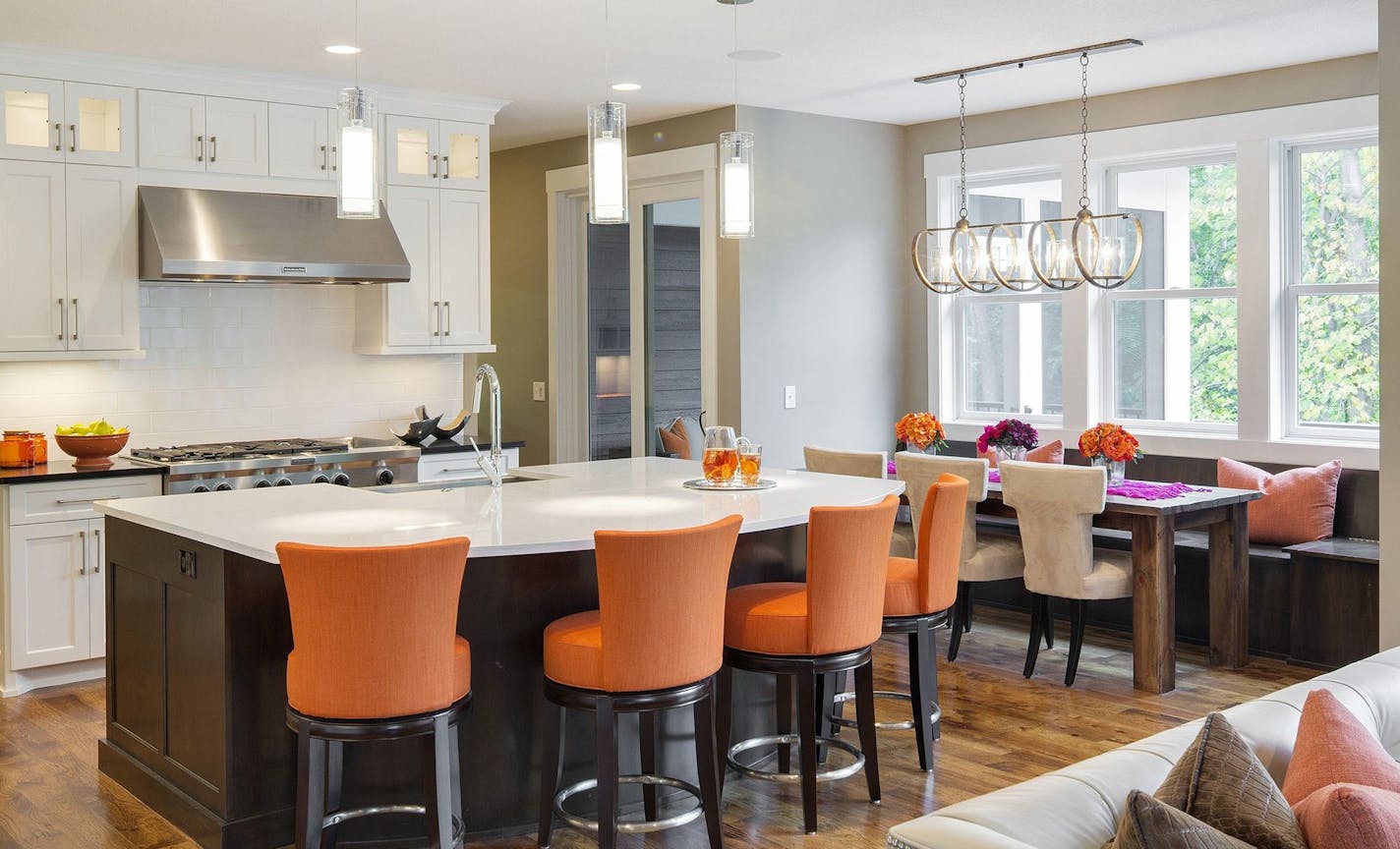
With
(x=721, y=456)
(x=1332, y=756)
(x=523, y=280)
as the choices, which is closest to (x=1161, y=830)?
(x=1332, y=756)

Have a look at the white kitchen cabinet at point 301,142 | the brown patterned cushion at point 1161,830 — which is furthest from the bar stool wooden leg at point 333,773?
the white kitchen cabinet at point 301,142

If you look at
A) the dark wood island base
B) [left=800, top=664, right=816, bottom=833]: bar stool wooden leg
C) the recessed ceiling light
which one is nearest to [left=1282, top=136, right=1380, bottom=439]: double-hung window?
the recessed ceiling light

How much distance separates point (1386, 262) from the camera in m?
3.93

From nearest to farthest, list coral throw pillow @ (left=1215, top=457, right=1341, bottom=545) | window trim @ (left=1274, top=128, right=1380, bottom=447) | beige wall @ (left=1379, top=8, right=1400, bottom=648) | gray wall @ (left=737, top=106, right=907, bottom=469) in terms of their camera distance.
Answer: beige wall @ (left=1379, top=8, right=1400, bottom=648) < coral throw pillow @ (left=1215, top=457, right=1341, bottom=545) < window trim @ (left=1274, top=128, right=1380, bottom=447) < gray wall @ (left=737, top=106, right=907, bottom=469)

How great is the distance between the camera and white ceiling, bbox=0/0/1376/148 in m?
4.53

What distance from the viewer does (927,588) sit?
3789 mm

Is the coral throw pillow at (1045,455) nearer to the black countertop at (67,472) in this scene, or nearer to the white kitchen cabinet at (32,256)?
the black countertop at (67,472)

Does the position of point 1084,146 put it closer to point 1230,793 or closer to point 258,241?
point 258,241

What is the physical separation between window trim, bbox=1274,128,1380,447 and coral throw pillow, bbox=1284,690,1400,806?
4.14 metres

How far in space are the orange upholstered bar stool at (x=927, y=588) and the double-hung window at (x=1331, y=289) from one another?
2.73 m

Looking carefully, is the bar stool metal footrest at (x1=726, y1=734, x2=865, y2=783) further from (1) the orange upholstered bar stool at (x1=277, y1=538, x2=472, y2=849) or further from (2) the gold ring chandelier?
(2) the gold ring chandelier

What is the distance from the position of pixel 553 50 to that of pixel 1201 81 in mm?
3002

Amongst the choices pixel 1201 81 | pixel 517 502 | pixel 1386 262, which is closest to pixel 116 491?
pixel 517 502

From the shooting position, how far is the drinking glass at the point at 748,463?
4055 millimetres
